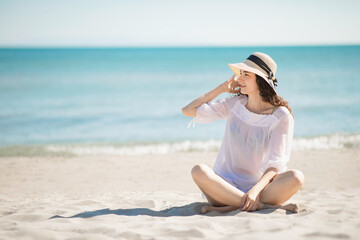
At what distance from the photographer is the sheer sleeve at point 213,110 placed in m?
3.97

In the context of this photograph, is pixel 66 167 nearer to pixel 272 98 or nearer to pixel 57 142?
pixel 57 142

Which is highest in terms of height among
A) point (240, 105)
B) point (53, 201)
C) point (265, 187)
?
point (240, 105)

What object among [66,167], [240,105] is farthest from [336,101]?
[240,105]

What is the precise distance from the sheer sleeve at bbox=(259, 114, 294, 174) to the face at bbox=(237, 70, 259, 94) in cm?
44

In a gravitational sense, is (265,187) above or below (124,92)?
below

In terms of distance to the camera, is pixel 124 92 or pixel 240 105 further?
pixel 124 92

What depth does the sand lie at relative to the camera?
289cm

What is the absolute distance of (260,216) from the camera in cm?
328

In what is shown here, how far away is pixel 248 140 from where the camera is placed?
373 centimetres

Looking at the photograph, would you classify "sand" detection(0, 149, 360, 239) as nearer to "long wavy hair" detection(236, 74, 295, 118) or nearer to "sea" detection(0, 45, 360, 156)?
"long wavy hair" detection(236, 74, 295, 118)

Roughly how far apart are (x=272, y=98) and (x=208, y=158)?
461cm

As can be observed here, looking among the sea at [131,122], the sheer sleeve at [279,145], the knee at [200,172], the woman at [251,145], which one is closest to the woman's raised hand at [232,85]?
the woman at [251,145]

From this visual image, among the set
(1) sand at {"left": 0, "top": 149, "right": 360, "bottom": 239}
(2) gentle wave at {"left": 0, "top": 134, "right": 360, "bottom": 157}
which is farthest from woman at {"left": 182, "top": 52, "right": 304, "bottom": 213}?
(2) gentle wave at {"left": 0, "top": 134, "right": 360, "bottom": 157}

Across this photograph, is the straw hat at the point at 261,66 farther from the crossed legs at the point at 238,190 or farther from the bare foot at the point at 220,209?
the bare foot at the point at 220,209
